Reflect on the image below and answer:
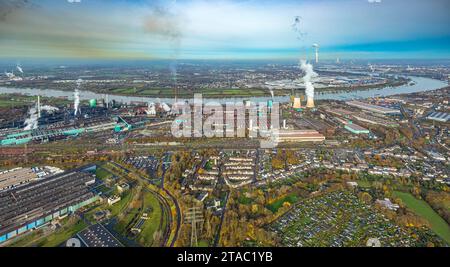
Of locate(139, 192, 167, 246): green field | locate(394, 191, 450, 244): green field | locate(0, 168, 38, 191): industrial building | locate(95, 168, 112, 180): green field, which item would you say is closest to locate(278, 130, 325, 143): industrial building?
locate(394, 191, 450, 244): green field

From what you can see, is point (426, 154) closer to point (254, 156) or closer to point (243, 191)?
point (254, 156)

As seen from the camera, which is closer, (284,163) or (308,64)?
(284,163)

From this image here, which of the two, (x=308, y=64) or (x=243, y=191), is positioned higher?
(x=308, y=64)

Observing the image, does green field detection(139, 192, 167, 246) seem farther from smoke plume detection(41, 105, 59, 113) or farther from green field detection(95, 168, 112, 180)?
smoke plume detection(41, 105, 59, 113)

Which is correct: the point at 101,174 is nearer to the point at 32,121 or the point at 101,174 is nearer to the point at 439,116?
the point at 32,121

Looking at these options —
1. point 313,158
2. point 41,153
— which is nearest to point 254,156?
point 313,158

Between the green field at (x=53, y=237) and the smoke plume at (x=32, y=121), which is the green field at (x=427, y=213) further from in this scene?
the smoke plume at (x=32, y=121)
